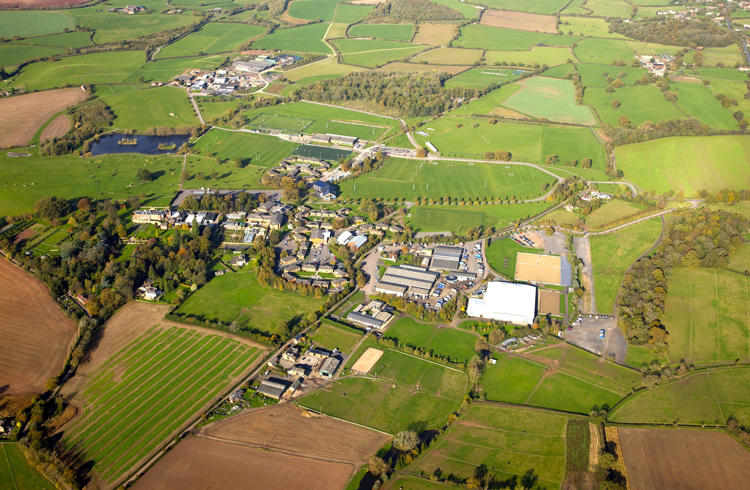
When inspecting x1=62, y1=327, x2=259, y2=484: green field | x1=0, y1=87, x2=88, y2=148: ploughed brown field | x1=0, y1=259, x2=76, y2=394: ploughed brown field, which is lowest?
x1=62, y1=327, x2=259, y2=484: green field

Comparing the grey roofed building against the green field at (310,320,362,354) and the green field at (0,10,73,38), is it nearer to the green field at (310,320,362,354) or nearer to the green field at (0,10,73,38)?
the green field at (310,320,362,354)

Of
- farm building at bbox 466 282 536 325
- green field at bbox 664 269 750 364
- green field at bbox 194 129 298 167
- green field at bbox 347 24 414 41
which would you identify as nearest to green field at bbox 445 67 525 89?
green field at bbox 347 24 414 41

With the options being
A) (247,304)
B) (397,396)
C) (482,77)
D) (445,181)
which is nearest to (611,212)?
(445,181)

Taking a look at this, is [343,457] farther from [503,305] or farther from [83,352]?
[83,352]

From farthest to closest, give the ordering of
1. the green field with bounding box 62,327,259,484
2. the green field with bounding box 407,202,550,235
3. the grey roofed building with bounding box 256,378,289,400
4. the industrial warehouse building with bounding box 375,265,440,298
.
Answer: the green field with bounding box 407,202,550,235 < the industrial warehouse building with bounding box 375,265,440,298 < the grey roofed building with bounding box 256,378,289,400 < the green field with bounding box 62,327,259,484

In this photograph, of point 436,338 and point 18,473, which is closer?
point 18,473

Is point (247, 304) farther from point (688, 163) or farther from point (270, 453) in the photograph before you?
point (688, 163)

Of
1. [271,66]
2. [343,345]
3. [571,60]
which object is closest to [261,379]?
[343,345]
